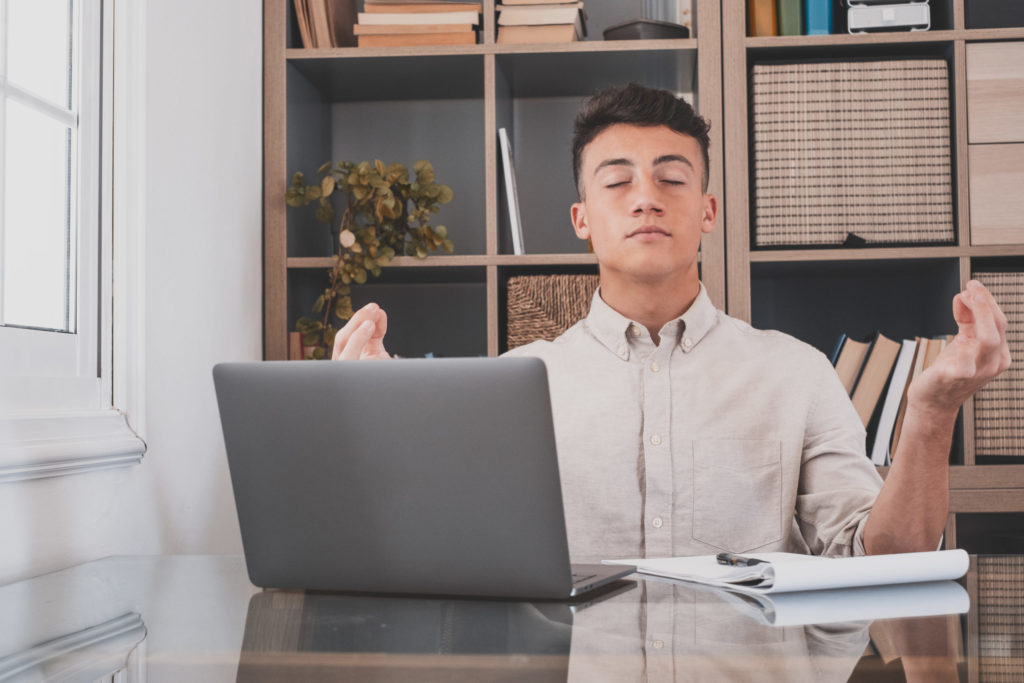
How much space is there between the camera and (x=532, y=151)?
7.98 ft

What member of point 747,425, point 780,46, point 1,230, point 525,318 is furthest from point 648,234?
point 1,230

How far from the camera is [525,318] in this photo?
6.83 ft

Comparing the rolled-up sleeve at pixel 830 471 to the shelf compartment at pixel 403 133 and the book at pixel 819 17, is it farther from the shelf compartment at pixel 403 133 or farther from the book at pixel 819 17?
the shelf compartment at pixel 403 133

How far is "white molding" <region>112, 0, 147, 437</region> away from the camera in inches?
56.0

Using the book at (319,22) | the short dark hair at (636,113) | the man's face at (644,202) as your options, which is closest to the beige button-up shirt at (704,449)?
the man's face at (644,202)

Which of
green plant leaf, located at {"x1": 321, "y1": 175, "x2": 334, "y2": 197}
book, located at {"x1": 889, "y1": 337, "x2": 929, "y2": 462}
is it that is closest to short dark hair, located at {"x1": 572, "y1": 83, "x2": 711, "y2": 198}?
green plant leaf, located at {"x1": 321, "y1": 175, "x2": 334, "y2": 197}

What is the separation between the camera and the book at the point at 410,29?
83.3 inches

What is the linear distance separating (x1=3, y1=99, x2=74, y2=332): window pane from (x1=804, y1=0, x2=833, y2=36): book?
156 centimetres

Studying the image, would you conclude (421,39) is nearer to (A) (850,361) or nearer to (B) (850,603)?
(A) (850,361)

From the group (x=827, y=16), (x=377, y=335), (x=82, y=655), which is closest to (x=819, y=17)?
(x=827, y=16)

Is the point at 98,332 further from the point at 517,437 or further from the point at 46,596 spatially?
the point at 517,437

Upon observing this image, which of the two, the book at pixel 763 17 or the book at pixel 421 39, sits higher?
the book at pixel 763 17

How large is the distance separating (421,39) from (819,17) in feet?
2.94

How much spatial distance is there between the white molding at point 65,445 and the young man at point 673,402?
680 mm
